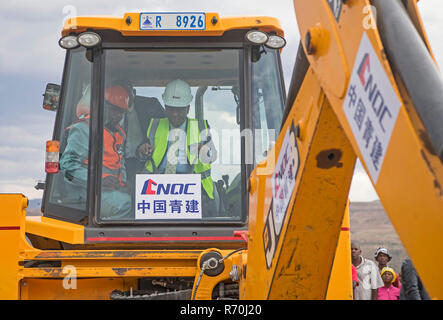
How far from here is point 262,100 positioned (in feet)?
14.9

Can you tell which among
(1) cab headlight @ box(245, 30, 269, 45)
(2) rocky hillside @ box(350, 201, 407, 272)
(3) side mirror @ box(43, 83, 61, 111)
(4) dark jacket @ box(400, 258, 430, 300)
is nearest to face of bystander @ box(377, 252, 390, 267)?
(4) dark jacket @ box(400, 258, 430, 300)

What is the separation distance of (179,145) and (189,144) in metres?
0.07

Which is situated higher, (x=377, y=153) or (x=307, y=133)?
(x=307, y=133)

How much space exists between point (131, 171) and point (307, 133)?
2.39 metres

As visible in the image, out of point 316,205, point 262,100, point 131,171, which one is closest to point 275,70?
point 262,100

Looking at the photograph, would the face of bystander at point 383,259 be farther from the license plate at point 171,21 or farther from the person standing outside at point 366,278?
the license plate at point 171,21

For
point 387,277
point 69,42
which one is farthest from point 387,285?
point 69,42

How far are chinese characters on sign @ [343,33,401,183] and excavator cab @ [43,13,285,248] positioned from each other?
256 cm

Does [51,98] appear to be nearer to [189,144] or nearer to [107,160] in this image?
[107,160]

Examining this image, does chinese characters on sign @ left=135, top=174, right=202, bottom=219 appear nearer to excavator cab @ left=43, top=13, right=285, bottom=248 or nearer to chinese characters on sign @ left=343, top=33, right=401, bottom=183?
excavator cab @ left=43, top=13, right=285, bottom=248

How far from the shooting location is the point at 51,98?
4688 millimetres

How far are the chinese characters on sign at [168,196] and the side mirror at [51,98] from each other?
0.97m

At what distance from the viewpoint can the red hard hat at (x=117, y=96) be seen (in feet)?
14.5
